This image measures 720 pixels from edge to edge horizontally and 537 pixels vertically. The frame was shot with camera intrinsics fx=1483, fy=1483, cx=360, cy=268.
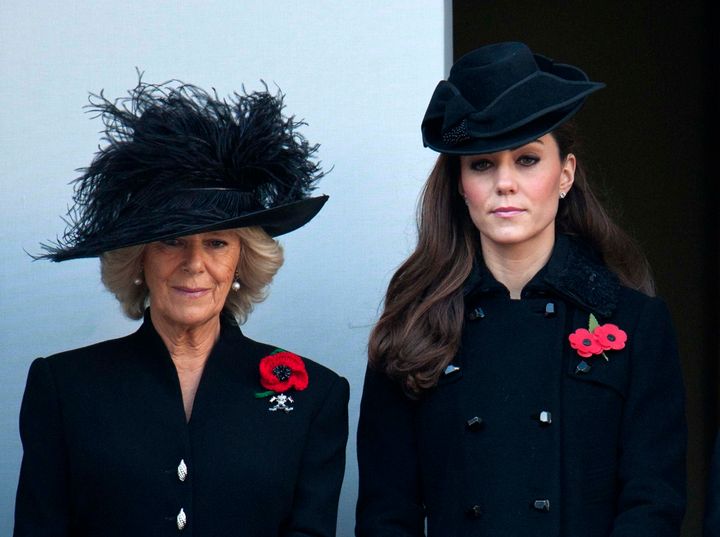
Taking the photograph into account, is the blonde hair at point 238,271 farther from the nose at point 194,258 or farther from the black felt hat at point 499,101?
the black felt hat at point 499,101

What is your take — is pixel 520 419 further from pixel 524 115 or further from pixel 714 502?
pixel 524 115

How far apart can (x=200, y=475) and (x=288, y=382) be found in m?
0.32

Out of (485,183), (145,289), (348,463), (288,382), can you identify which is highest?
(485,183)

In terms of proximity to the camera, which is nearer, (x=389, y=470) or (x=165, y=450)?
(x=165, y=450)

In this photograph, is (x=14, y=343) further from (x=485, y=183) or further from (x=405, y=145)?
(x=485, y=183)

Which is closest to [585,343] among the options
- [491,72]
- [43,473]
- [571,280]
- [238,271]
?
[571,280]

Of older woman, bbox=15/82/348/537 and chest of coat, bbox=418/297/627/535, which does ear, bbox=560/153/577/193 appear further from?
older woman, bbox=15/82/348/537

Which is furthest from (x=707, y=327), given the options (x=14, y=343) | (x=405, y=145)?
(x=14, y=343)

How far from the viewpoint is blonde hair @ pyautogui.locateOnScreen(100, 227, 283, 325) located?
11.6 feet

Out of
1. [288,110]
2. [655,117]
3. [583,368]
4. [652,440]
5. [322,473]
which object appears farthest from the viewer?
[655,117]

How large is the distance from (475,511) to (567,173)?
2.74ft

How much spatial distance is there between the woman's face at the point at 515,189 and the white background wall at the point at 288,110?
3.02 ft

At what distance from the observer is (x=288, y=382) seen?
11.7 feet

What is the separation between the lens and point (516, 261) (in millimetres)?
3555
